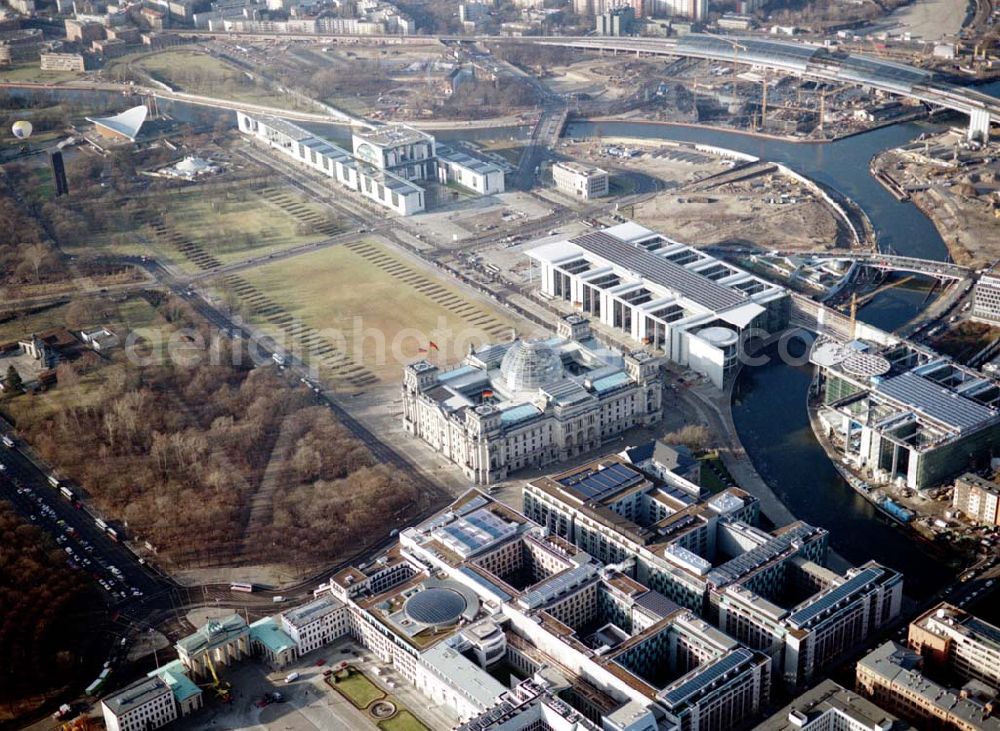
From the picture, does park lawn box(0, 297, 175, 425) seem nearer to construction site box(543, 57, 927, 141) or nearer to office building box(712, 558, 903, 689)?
office building box(712, 558, 903, 689)

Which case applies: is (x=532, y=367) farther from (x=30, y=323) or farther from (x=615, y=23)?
(x=615, y=23)

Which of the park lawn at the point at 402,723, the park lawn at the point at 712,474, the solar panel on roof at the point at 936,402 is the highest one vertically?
the solar panel on roof at the point at 936,402

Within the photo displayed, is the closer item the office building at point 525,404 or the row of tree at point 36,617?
the row of tree at point 36,617

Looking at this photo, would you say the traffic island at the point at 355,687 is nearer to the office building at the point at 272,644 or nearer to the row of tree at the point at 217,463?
the office building at the point at 272,644

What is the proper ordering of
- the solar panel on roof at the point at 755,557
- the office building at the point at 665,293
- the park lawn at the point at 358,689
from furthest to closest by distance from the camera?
the office building at the point at 665,293 → the solar panel on roof at the point at 755,557 → the park lawn at the point at 358,689

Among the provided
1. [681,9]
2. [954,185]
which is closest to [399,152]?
[954,185]

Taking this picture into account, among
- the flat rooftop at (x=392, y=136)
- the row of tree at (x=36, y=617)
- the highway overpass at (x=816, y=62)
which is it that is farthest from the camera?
the highway overpass at (x=816, y=62)

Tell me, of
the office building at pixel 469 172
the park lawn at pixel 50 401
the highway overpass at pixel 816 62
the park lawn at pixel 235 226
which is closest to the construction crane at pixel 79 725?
the park lawn at pixel 50 401

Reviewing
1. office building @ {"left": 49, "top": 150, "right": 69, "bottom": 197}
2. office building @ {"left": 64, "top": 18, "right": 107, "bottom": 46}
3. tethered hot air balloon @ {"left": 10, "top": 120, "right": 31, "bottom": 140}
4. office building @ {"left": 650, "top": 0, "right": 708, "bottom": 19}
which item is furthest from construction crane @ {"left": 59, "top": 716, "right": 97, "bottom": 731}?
office building @ {"left": 650, "top": 0, "right": 708, "bottom": 19}
